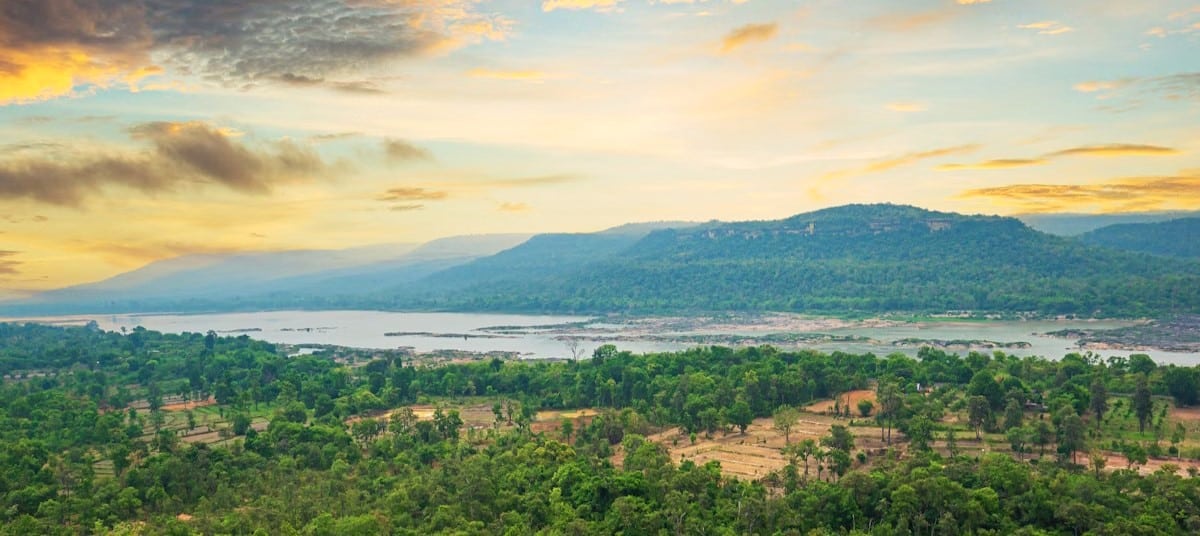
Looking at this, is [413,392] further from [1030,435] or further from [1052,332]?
[1052,332]

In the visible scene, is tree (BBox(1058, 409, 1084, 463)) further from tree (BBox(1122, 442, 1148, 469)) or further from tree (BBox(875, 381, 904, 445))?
tree (BBox(875, 381, 904, 445))

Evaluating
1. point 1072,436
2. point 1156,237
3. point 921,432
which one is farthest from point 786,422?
point 1156,237

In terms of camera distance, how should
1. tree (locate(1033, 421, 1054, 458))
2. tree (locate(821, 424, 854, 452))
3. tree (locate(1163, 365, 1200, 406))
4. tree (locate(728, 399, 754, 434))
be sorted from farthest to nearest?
tree (locate(1163, 365, 1200, 406)) → tree (locate(728, 399, 754, 434)) → tree (locate(821, 424, 854, 452)) → tree (locate(1033, 421, 1054, 458))

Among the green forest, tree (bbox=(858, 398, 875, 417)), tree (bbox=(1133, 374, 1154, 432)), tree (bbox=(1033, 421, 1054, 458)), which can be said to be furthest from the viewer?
tree (bbox=(858, 398, 875, 417))

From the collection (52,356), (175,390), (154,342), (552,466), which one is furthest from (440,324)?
(552,466)

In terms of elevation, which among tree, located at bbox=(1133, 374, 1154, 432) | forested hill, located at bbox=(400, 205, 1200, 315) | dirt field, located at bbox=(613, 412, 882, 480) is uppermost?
forested hill, located at bbox=(400, 205, 1200, 315)

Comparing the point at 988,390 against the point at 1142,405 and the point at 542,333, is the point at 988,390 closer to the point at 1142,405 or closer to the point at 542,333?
the point at 1142,405

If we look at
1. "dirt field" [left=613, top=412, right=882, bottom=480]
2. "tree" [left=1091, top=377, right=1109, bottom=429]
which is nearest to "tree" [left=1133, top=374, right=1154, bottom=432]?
"tree" [left=1091, top=377, right=1109, bottom=429]
